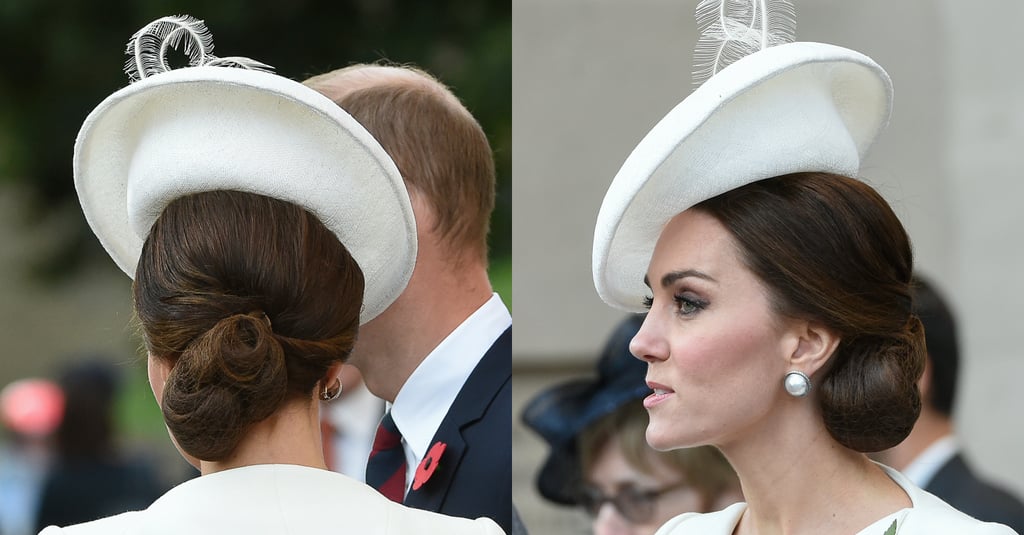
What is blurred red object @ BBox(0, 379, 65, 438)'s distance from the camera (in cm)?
862

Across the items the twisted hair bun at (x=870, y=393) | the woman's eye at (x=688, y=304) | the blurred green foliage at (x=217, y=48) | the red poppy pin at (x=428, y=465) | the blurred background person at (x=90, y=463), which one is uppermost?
the woman's eye at (x=688, y=304)

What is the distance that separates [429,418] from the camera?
10.9ft

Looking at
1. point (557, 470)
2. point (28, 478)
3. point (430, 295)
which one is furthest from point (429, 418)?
point (28, 478)

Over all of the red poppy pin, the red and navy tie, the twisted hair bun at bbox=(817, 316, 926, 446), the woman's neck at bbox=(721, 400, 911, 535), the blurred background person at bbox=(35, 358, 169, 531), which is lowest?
the blurred background person at bbox=(35, 358, 169, 531)

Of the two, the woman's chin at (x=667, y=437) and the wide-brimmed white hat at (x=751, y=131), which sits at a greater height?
the wide-brimmed white hat at (x=751, y=131)

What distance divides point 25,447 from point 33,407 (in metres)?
0.39

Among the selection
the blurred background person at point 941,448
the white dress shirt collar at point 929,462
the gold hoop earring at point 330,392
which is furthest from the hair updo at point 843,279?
the white dress shirt collar at point 929,462

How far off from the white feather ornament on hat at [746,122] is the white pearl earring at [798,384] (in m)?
0.36

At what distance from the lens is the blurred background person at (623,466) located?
457 cm

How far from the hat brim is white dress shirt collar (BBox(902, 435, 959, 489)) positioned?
293 cm

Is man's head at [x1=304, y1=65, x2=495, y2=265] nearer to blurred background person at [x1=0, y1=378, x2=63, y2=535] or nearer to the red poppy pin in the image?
the red poppy pin

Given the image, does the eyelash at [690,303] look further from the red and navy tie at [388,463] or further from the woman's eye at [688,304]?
the red and navy tie at [388,463]

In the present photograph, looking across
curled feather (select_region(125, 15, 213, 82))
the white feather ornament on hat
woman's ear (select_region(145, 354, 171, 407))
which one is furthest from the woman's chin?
curled feather (select_region(125, 15, 213, 82))

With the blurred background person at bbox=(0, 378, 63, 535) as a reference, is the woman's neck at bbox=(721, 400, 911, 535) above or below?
above
